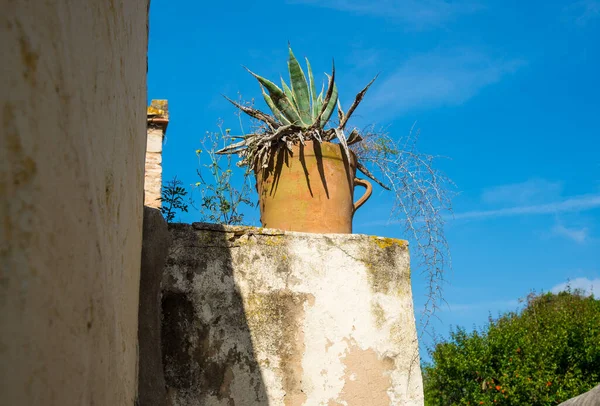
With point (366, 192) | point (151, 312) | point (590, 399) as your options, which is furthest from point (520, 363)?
point (151, 312)

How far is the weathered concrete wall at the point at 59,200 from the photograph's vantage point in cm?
85

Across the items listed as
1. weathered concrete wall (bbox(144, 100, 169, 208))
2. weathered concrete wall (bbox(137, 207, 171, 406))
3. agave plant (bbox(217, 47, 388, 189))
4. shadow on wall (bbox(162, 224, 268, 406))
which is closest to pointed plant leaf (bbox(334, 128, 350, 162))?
agave plant (bbox(217, 47, 388, 189))

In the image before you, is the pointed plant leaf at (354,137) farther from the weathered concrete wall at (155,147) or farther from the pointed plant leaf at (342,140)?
the weathered concrete wall at (155,147)

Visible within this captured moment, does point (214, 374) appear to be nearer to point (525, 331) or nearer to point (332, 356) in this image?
point (332, 356)

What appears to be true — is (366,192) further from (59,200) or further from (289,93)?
(59,200)

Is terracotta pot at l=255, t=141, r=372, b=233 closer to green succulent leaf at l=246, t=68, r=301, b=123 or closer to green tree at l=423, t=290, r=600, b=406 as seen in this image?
green succulent leaf at l=246, t=68, r=301, b=123

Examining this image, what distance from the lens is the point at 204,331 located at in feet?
11.0

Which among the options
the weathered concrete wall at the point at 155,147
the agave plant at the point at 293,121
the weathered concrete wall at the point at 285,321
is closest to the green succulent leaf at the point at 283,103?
the agave plant at the point at 293,121

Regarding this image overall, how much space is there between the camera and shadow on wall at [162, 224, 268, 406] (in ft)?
10.7

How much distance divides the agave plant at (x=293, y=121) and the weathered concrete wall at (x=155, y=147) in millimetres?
1957

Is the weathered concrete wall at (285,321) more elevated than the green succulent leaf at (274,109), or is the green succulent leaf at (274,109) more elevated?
the green succulent leaf at (274,109)

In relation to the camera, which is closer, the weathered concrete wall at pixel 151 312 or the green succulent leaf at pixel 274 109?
the weathered concrete wall at pixel 151 312

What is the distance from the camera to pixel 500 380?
12.8m

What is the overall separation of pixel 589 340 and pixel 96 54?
1333cm
